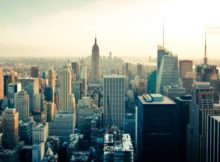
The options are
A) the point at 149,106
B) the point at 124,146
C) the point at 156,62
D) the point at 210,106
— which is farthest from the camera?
the point at 156,62

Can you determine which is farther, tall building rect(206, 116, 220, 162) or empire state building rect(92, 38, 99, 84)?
empire state building rect(92, 38, 99, 84)

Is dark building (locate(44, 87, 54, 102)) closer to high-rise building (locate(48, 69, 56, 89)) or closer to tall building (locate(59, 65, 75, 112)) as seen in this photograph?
high-rise building (locate(48, 69, 56, 89))

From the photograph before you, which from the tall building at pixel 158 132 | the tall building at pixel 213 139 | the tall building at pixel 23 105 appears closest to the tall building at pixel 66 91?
the tall building at pixel 23 105

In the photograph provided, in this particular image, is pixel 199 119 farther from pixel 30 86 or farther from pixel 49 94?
pixel 30 86

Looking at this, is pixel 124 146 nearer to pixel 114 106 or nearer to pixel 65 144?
pixel 65 144

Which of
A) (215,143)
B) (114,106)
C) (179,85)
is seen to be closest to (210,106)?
(215,143)

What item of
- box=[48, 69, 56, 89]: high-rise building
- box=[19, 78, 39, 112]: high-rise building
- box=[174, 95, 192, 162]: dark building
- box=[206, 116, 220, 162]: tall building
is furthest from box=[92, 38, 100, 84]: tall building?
box=[206, 116, 220, 162]: tall building
